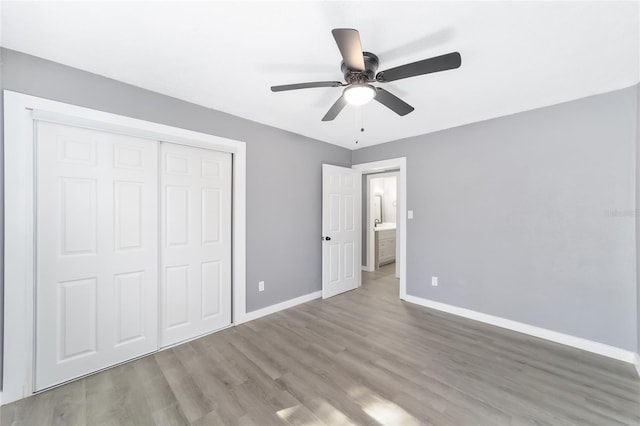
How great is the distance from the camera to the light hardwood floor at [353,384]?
5.11 ft

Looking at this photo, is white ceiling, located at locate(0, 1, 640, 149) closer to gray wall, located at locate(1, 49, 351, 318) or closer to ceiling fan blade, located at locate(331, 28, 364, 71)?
gray wall, located at locate(1, 49, 351, 318)

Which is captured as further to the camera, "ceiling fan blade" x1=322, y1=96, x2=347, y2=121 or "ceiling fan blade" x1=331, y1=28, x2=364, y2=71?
"ceiling fan blade" x1=322, y1=96, x2=347, y2=121

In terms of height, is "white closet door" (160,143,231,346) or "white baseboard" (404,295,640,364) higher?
"white closet door" (160,143,231,346)

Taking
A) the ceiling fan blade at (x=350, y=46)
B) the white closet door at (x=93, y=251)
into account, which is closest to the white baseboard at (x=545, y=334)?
the ceiling fan blade at (x=350, y=46)

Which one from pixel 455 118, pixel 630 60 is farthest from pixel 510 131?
pixel 630 60

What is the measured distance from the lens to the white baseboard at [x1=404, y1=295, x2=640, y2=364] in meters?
2.15

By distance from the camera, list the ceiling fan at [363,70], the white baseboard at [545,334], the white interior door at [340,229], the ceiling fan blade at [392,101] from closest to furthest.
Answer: the ceiling fan at [363,70]
the ceiling fan blade at [392,101]
the white baseboard at [545,334]
the white interior door at [340,229]

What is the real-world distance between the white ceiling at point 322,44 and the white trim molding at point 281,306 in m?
2.43

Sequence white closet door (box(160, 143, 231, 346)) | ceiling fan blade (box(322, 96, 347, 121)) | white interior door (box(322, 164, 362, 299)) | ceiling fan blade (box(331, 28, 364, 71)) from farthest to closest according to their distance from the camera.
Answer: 1. white interior door (box(322, 164, 362, 299))
2. white closet door (box(160, 143, 231, 346))
3. ceiling fan blade (box(322, 96, 347, 121))
4. ceiling fan blade (box(331, 28, 364, 71))

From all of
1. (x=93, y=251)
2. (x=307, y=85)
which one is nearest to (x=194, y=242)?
(x=93, y=251)

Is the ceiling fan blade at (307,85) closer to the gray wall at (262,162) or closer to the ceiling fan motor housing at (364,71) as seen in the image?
the ceiling fan motor housing at (364,71)

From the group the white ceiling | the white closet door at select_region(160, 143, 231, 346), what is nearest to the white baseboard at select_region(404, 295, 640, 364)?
the white ceiling

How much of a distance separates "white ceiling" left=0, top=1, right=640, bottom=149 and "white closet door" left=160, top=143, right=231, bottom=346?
0.68m

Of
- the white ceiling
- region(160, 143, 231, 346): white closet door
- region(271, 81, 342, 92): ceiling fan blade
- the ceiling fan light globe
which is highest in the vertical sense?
the white ceiling
